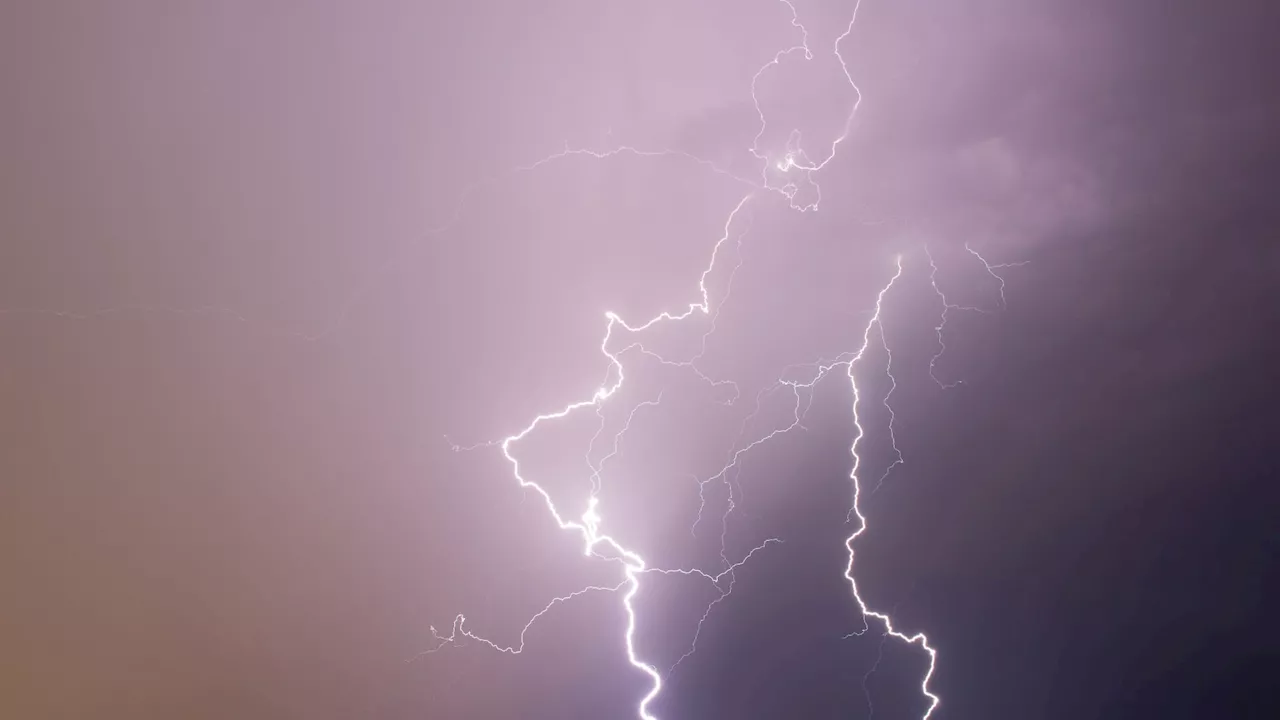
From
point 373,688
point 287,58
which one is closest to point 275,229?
point 287,58

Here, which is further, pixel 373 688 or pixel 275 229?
pixel 373 688

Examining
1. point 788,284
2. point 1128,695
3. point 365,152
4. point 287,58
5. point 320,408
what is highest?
point 287,58

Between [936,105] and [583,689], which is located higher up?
[936,105]

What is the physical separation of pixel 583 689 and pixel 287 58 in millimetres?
2920

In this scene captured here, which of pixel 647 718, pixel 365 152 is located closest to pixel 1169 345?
pixel 647 718

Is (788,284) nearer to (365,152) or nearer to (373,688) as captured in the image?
(365,152)

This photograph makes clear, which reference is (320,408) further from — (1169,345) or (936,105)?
(1169,345)

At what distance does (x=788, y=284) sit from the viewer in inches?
124

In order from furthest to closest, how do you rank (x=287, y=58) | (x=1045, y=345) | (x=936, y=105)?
(x=1045, y=345) → (x=936, y=105) → (x=287, y=58)

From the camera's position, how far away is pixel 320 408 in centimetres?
282

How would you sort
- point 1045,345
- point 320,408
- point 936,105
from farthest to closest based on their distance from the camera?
point 1045,345 < point 936,105 < point 320,408

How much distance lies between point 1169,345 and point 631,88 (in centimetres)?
288

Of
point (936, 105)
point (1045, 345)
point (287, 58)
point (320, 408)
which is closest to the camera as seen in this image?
point (287, 58)

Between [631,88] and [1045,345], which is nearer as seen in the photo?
[631,88]
